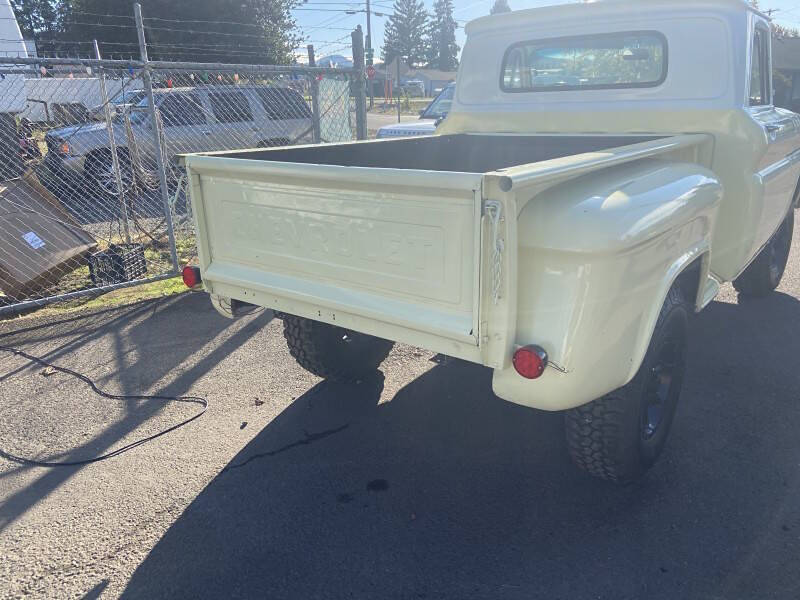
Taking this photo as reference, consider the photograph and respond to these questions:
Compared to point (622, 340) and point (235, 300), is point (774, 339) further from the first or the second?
point (235, 300)

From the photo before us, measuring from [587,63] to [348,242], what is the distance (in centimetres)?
274

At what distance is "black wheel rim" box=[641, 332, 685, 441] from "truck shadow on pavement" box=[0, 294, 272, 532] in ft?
8.71

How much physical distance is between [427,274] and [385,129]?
300 inches

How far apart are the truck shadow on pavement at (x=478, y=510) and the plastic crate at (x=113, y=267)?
3.18 metres

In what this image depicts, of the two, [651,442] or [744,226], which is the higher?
[744,226]

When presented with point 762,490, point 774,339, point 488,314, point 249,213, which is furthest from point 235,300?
point 774,339

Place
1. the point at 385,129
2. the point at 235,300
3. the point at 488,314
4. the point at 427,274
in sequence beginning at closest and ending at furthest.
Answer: the point at 488,314 < the point at 427,274 < the point at 235,300 < the point at 385,129

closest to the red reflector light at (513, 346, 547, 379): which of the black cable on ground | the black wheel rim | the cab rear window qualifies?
the black wheel rim

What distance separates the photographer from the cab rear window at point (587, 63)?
4.00 m

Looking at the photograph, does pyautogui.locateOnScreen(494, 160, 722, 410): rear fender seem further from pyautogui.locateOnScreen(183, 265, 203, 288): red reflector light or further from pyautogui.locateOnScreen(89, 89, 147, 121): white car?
pyautogui.locateOnScreen(89, 89, 147, 121): white car

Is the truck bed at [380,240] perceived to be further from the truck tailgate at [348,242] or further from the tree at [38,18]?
the tree at [38,18]

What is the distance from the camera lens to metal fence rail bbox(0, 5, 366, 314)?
5602mm

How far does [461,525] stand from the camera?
2.73 metres

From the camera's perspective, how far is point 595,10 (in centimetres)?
411
